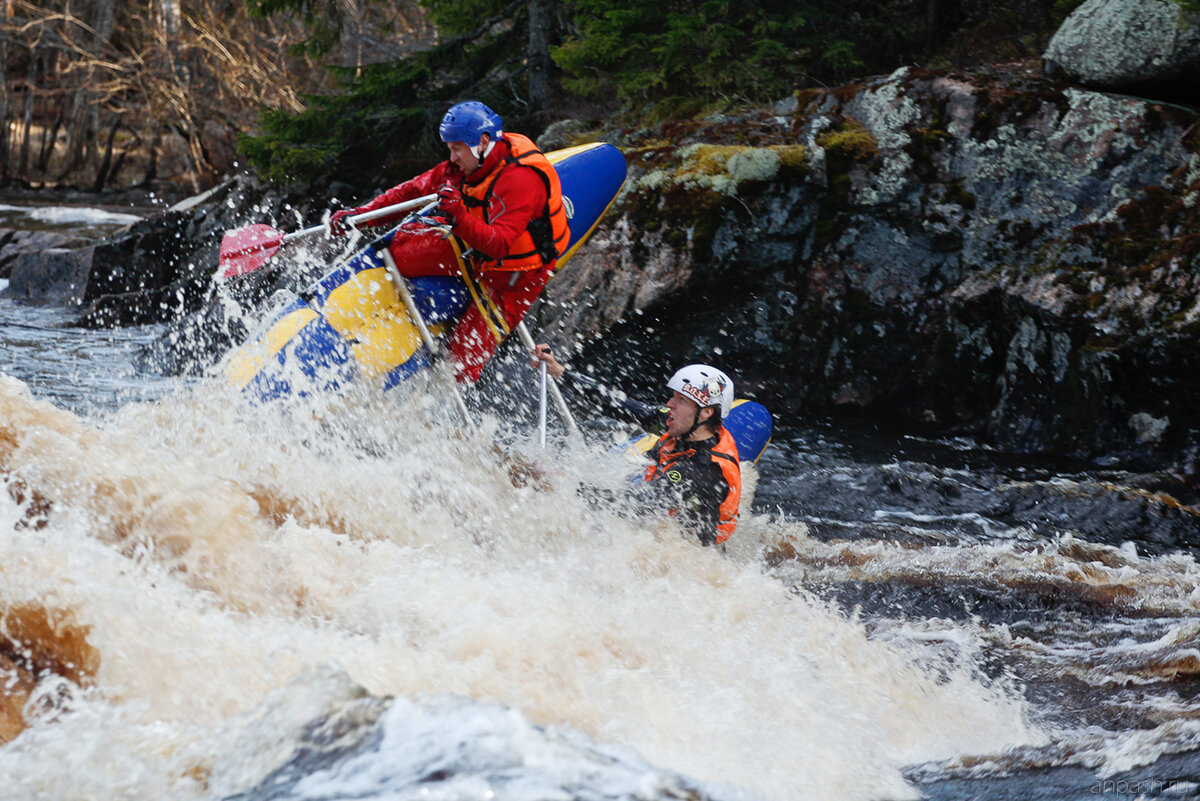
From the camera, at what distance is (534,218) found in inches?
200

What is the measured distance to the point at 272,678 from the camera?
2473mm

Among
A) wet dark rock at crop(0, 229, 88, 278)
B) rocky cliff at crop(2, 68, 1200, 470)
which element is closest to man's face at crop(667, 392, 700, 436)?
rocky cliff at crop(2, 68, 1200, 470)

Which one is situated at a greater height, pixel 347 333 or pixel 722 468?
pixel 347 333

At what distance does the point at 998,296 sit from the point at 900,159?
1.33m

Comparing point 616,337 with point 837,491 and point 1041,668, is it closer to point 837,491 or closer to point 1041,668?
point 837,491

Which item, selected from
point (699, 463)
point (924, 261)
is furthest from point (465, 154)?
point (924, 261)

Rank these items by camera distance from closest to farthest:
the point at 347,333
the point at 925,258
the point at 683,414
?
the point at 683,414 < the point at 347,333 < the point at 925,258

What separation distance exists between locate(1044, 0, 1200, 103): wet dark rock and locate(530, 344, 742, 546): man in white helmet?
4581 millimetres

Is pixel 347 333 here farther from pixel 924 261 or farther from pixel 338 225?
pixel 924 261

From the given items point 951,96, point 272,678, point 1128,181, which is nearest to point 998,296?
point 1128,181

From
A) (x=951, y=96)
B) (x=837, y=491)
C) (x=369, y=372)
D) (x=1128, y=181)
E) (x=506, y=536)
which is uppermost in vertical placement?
(x=951, y=96)

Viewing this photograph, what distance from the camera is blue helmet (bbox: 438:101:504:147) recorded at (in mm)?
4891

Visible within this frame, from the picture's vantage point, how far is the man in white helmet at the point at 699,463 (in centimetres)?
452

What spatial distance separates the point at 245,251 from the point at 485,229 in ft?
3.94
